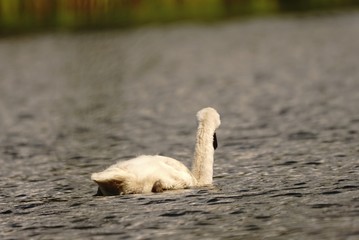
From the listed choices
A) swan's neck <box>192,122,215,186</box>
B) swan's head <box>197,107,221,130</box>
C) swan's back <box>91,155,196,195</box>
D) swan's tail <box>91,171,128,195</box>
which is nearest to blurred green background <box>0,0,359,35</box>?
swan's head <box>197,107,221,130</box>

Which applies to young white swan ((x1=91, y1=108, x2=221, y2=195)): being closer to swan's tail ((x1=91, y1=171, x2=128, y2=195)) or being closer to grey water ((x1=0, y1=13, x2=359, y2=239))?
swan's tail ((x1=91, y1=171, x2=128, y2=195))

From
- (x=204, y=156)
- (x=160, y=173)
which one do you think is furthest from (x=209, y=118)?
(x=160, y=173)

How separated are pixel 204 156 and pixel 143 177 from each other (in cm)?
122

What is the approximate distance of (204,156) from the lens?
13.2 metres

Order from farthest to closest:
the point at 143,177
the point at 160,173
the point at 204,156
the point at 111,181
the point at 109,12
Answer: the point at 109,12, the point at 204,156, the point at 160,173, the point at 143,177, the point at 111,181

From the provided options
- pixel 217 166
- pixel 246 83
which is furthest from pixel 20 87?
pixel 217 166

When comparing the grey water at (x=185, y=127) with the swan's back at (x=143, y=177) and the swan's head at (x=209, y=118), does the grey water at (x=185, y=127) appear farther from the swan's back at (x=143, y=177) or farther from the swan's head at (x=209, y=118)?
the swan's head at (x=209, y=118)

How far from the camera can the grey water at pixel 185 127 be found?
11156 millimetres

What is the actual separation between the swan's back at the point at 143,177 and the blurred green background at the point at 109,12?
98.2 ft

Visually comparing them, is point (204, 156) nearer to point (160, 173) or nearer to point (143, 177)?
point (160, 173)

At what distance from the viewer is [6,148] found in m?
18.3

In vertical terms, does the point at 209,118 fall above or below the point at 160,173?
above

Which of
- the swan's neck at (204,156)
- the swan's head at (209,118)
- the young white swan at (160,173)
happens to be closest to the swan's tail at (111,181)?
the young white swan at (160,173)

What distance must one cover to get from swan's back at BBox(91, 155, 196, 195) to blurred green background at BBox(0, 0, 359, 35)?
29.9m
